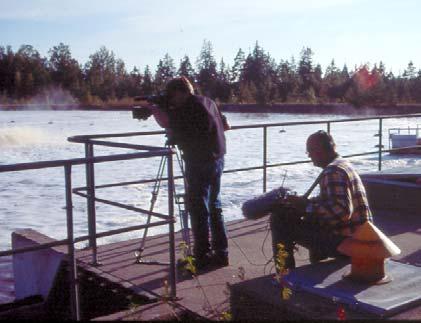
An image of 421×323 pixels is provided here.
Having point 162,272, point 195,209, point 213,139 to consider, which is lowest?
point 162,272

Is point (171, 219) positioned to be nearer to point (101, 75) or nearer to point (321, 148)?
point (321, 148)

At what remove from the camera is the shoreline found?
68875 millimetres

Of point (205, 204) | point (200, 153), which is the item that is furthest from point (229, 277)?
point (200, 153)

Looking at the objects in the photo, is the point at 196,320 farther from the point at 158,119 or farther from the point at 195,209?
the point at 158,119

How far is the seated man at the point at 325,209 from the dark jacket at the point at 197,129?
82 centimetres

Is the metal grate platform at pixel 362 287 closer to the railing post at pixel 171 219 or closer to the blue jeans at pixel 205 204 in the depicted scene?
the railing post at pixel 171 219

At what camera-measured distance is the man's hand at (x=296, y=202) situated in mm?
4070

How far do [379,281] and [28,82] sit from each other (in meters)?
101

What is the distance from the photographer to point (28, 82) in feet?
327

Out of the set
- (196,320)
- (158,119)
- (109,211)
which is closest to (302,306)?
(196,320)

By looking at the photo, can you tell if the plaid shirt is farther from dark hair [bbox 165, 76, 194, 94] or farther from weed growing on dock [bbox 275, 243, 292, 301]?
dark hair [bbox 165, 76, 194, 94]

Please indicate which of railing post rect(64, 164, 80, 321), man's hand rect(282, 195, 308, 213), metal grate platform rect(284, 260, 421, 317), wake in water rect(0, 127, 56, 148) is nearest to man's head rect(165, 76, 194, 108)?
man's hand rect(282, 195, 308, 213)

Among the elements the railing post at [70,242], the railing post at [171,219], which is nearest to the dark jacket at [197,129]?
the railing post at [171,219]

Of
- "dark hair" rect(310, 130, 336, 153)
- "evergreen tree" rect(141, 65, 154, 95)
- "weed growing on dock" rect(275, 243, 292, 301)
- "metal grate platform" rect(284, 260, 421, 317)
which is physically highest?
"evergreen tree" rect(141, 65, 154, 95)
